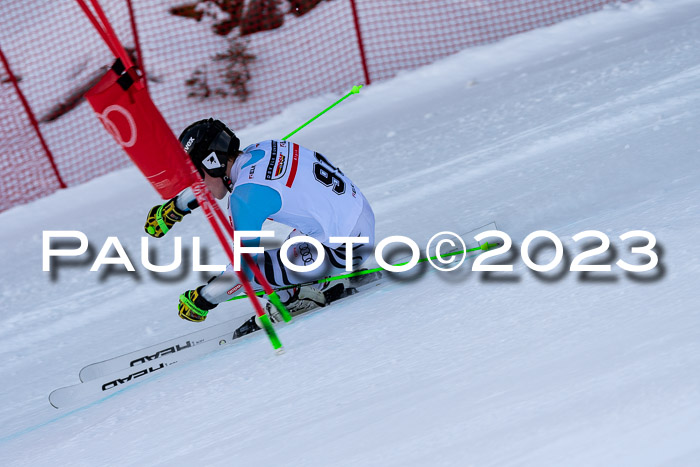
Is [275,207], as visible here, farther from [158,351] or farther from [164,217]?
[158,351]

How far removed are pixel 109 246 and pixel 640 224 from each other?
406cm

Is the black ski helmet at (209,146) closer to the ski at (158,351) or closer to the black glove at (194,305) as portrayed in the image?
the black glove at (194,305)

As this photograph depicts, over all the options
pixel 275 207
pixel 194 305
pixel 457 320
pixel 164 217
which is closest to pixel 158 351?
pixel 194 305

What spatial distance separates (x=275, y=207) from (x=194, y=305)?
2.19 feet

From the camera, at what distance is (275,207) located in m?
3.44

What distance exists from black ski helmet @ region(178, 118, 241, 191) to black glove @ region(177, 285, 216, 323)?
0.60m

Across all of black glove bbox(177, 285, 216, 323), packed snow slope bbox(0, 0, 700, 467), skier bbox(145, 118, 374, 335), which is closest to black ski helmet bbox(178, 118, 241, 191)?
skier bbox(145, 118, 374, 335)

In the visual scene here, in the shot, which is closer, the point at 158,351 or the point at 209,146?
the point at 209,146

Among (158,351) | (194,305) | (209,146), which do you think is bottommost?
(158,351)

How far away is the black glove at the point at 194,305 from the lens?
367 centimetres

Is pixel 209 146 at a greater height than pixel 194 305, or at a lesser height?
greater

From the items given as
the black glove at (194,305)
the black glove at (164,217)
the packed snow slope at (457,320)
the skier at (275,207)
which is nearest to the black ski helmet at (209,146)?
the skier at (275,207)

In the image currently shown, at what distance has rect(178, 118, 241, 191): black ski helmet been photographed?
345 centimetres

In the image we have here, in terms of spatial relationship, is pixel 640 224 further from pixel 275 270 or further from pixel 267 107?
pixel 267 107
